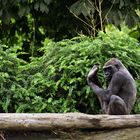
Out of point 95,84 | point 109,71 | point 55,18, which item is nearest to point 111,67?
point 109,71

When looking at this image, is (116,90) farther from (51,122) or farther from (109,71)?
(51,122)

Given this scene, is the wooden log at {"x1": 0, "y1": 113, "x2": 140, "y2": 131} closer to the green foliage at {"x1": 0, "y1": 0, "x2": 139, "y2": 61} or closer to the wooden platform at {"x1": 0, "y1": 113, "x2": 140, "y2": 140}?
the wooden platform at {"x1": 0, "y1": 113, "x2": 140, "y2": 140}

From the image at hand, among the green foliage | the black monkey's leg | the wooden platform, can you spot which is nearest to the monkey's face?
the black monkey's leg

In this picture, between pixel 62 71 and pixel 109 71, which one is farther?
pixel 62 71

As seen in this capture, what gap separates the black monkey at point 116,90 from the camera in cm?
702

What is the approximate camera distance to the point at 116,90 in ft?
23.5

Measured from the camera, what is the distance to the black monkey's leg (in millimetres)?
6988

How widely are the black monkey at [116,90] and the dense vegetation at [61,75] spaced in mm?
586

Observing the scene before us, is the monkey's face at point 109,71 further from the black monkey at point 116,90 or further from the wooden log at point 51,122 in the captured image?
the wooden log at point 51,122

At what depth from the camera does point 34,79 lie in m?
8.33

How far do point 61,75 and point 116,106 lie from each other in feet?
5.14

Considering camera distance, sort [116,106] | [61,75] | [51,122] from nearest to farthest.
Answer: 1. [51,122]
2. [116,106]
3. [61,75]

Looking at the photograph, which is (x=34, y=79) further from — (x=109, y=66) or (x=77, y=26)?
(x=77, y=26)

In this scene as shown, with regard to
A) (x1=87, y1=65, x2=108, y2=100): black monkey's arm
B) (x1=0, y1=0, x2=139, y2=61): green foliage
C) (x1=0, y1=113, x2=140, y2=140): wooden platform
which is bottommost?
(x1=0, y1=113, x2=140, y2=140): wooden platform
